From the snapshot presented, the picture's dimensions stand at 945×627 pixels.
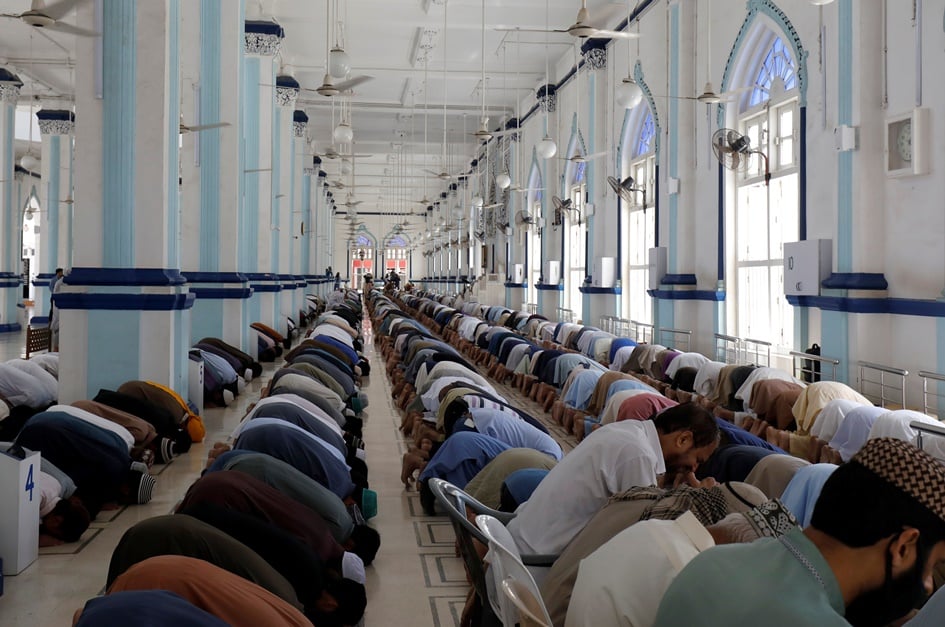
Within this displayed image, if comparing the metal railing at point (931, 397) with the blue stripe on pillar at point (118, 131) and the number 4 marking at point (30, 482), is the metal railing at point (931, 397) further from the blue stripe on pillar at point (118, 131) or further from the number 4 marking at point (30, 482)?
the blue stripe on pillar at point (118, 131)

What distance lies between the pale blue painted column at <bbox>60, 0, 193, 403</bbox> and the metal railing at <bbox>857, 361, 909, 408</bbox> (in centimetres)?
537

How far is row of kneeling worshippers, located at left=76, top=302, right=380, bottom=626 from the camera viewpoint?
2.03 metres

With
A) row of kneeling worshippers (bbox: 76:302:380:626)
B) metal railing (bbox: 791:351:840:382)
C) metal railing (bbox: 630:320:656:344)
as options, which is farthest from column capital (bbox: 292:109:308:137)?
row of kneeling worshippers (bbox: 76:302:380:626)

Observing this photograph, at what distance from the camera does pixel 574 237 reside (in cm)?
1780

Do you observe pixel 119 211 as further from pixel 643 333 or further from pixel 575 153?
pixel 575 153

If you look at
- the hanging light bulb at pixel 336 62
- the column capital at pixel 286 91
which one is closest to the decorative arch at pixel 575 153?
the column capital at pixel 286 91

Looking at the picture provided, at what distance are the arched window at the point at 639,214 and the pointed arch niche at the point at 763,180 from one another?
232cm

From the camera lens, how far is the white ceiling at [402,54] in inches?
551

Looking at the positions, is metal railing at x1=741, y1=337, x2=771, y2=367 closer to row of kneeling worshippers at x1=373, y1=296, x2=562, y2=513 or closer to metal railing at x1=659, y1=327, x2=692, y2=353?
metal railing at x1=659, y1=327, x2=692, y2=353

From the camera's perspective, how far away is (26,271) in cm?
2659

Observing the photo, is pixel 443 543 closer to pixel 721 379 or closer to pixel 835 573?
pixel 835 573

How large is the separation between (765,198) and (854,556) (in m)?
8.58

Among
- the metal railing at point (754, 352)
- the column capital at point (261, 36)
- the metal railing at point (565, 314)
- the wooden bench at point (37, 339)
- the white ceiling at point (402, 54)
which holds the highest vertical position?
the white ceiling at point (402, 54)

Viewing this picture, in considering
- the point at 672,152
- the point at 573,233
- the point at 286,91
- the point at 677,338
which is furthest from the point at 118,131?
the point at 573,233
